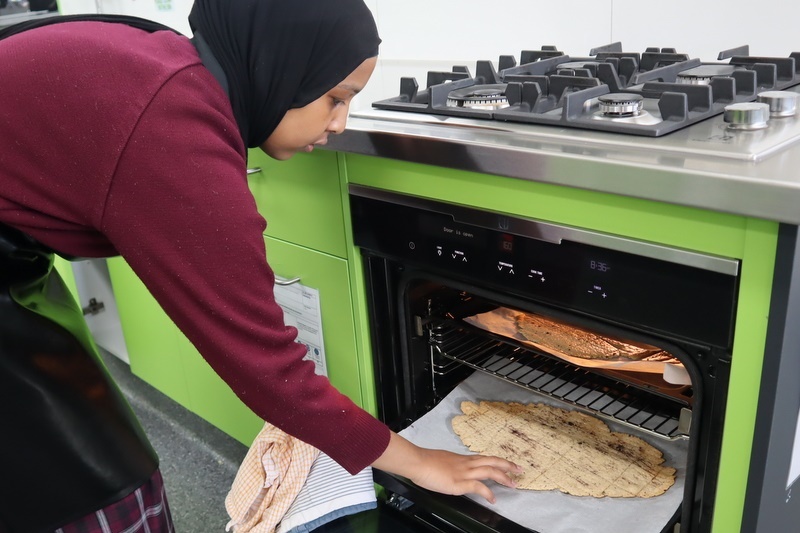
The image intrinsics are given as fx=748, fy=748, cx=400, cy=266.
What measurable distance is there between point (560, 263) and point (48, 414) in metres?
0.66

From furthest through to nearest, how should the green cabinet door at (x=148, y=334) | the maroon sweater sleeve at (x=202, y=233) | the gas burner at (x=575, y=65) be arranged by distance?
1. the green cabinet door at (x=148, y=334)
2. the gas burner at (x=575, y=65)
3. the maroon sweater sleeve at (x=202, y=233)

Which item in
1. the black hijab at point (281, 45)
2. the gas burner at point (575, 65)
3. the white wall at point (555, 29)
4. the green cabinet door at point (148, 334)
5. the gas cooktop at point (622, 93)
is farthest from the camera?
the green cabinet door at point (148, 334)

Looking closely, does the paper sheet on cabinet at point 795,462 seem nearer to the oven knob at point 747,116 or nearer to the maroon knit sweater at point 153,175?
the oven knob at point 747,116

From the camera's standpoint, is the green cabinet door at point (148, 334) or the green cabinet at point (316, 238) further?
the green cabinet door at point (148, 334)

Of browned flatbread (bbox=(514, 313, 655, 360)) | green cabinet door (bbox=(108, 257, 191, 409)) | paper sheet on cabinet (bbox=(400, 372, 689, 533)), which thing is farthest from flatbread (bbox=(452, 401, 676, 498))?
green cabinet door (bbox=(108, 257, 191, 409))

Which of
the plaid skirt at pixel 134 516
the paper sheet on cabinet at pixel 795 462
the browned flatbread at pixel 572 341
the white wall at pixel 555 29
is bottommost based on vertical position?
the plaid skirt at pixel 134 516

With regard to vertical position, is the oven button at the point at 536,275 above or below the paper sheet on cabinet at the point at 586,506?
above

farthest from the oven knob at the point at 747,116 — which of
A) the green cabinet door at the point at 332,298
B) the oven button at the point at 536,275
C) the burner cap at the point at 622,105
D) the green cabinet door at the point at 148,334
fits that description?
the green cabinet door at the point at 148,334

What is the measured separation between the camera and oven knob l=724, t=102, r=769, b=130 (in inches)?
35.0

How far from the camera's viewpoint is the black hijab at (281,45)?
32.1 inches

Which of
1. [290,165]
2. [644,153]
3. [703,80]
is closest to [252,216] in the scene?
[644,153]

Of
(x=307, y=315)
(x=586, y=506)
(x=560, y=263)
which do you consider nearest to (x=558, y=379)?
(x=586, y=506)

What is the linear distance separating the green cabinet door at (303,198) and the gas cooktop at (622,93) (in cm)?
15

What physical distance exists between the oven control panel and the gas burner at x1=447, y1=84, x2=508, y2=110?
162 millimetres
